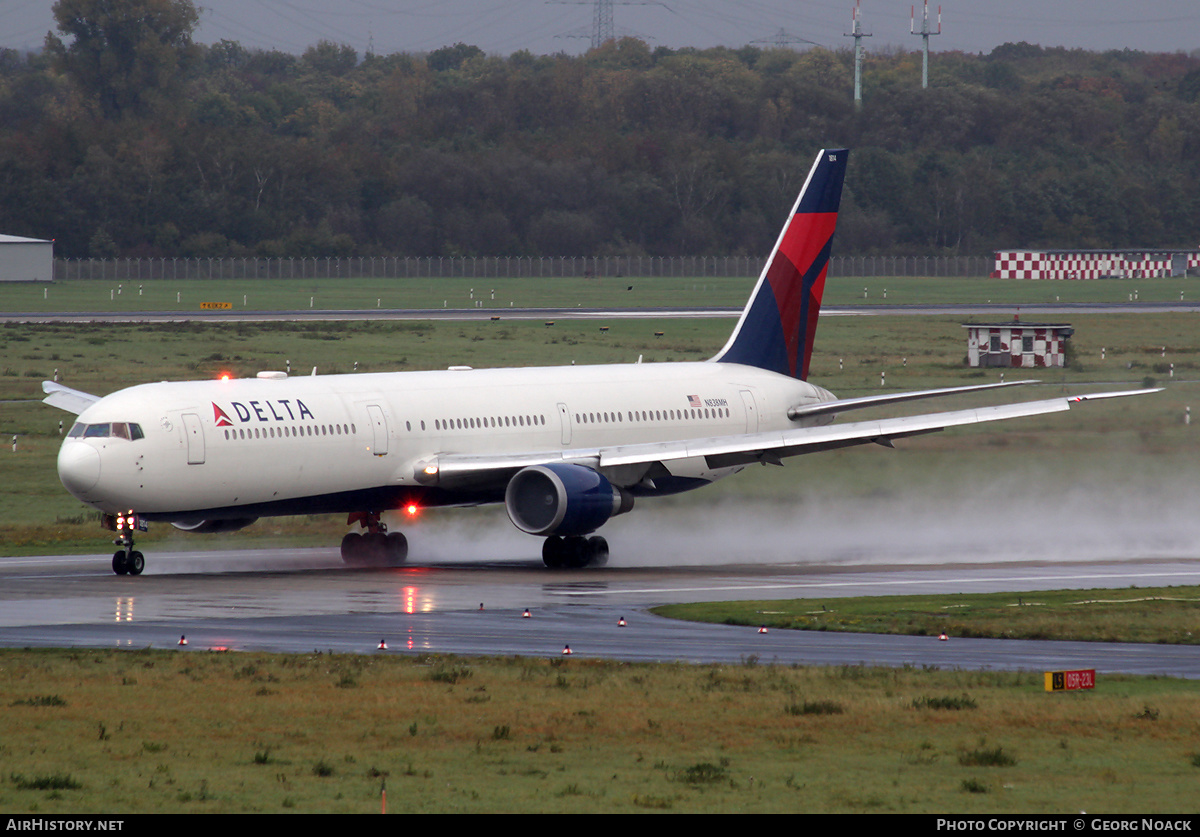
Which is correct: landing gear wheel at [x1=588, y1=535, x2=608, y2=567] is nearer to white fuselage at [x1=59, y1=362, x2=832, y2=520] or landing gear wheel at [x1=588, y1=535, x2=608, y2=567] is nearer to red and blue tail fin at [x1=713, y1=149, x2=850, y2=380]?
white fuselage at [x1=59, y1=362, x2=832, y2=520]

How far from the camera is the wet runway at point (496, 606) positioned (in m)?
26.9

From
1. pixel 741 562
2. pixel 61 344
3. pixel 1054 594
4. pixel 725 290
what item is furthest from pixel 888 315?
pixel 1054 594

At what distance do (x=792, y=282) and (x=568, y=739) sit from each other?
3309 centimetres

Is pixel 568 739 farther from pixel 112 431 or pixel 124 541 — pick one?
pixel 124 541

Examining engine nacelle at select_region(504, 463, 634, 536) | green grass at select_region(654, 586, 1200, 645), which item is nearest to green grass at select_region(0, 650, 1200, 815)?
green grass at select_region(654, 586, 1200, 645)

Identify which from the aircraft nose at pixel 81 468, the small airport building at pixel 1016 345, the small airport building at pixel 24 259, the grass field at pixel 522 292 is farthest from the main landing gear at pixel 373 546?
the small airport building at pixel 24 259

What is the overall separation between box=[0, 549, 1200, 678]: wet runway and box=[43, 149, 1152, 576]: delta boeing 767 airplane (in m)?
1.53

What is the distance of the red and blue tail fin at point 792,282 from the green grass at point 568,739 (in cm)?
2698

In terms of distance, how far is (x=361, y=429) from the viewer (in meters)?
40.5

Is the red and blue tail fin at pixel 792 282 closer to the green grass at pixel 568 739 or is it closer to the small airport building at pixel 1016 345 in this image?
the green grass at pixel 568 739

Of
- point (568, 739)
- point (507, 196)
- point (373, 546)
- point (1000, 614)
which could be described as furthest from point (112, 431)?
point (507, 196)

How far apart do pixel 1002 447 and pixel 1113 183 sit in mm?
146411
